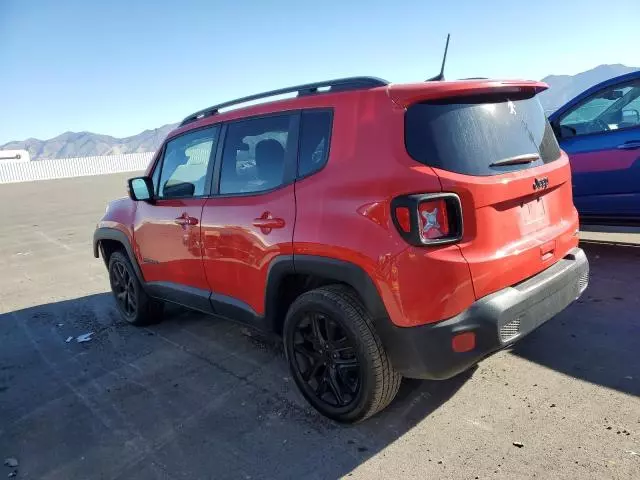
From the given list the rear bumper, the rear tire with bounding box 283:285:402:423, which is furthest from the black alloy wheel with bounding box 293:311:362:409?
the rear bumper

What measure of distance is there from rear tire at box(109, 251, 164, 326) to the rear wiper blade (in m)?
3.41

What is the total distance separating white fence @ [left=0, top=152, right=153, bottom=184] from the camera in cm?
3594

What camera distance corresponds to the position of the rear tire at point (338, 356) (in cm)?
245

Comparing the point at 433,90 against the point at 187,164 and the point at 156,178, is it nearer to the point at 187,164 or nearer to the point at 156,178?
the point at 187,164

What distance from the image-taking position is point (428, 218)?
2.21 metres

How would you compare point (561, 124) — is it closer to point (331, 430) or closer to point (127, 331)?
point (331, 430)

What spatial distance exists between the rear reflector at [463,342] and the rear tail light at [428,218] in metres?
0.44

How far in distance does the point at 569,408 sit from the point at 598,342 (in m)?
0.93

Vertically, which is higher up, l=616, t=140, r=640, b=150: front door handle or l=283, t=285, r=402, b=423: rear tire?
l=616, t=140, r=640, b=150: front door handle

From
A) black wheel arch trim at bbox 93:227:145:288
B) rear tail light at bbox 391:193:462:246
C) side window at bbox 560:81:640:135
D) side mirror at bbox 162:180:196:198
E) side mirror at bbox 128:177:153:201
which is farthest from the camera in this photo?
side window at bbox 560:81:640:135

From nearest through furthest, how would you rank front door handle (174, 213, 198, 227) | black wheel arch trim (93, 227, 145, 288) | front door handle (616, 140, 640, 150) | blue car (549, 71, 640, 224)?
front door handle (174, 213, 198, 227) → black wheel arch trim (93, 227, 145, 288) → front door handle (616, 140, 640, 150) → blue car (549, 71, 640, 224)

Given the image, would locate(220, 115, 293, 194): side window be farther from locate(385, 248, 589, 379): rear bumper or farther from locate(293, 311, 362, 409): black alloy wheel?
locate(385, 248, 589, 379): rear bumper

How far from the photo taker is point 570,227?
2.93m

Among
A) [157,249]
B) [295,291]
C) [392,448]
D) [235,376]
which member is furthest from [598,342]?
[157,249]
